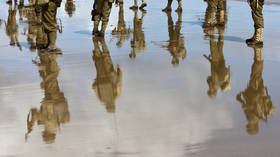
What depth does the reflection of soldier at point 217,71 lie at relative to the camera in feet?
23.5

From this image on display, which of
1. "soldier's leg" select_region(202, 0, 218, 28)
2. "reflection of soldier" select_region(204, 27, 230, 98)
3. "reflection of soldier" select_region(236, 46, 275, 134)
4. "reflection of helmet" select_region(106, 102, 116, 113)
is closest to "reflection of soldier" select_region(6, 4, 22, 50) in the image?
"reflection of soldier" select_region(204, 27, 230, 98)

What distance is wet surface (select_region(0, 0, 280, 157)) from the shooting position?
4.68 m

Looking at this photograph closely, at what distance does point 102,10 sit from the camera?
13.0 metres

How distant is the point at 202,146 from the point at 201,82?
307cm

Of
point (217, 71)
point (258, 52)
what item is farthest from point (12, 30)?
point (217, 71)

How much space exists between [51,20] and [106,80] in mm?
3156

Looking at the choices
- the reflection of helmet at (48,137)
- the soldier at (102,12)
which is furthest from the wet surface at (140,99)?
the soldier at (102,12)

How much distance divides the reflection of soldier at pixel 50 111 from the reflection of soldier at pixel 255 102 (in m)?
2.34

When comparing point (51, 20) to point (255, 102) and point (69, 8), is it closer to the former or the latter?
point (255, 102)

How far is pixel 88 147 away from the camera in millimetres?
4590

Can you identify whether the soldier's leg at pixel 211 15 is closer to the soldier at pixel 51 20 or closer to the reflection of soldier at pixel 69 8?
the soldier at pixel 51 20

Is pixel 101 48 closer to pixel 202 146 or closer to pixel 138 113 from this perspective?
pixel 138 113

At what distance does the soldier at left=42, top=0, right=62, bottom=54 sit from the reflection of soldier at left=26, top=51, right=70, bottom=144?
215cm

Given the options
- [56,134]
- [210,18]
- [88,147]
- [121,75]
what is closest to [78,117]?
[56,134]
